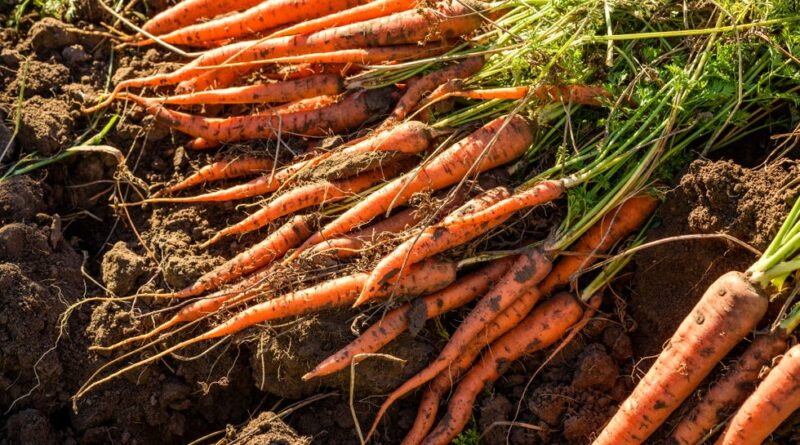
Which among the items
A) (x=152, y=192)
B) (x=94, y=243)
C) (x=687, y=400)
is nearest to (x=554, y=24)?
(x=687, y=400)

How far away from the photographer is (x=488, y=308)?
12.7 ft

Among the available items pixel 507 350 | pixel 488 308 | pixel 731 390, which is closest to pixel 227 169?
pixel 488 308

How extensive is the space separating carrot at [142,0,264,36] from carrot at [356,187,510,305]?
1.97 metres

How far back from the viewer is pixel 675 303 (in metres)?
3.69

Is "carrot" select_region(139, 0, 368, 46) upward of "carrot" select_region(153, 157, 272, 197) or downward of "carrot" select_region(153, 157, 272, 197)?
upward

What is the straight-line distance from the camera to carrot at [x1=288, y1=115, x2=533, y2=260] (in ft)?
13.1

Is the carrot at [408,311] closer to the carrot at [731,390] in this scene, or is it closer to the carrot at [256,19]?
the carrot at [731,390]

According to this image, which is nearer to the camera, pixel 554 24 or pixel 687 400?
pixel 687 400

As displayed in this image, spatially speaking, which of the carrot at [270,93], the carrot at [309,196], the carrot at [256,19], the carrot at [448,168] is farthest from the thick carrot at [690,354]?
the carrot at [256,19]

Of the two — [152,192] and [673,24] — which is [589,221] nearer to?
[673,24]

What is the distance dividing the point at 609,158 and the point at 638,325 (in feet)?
2.55

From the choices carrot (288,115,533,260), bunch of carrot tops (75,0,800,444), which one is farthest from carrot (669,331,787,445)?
carrot (288,115,533,260)

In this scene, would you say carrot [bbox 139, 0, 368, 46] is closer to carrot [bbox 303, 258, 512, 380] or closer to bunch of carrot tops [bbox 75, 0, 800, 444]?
bunch of carrot tops [bbox 75, 0, 800, 444]

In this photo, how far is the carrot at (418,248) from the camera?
383 cm
